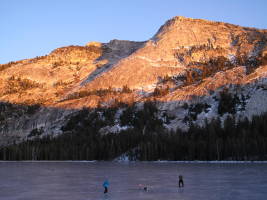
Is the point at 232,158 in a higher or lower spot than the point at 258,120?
lower

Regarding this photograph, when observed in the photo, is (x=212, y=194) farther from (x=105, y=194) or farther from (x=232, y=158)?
(x=232, y=158)

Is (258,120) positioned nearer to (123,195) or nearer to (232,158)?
(232,158)

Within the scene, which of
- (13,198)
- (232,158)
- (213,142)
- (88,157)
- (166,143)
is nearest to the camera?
(13,198)

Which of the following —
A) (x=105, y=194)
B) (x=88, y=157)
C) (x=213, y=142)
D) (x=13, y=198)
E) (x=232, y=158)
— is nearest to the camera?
(x=13, y=198)

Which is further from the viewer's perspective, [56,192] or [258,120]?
[258,120]

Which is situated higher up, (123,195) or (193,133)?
(193,133)

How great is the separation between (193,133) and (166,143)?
15340mm

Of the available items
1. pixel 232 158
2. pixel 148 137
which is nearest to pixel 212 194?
pixel 232 158

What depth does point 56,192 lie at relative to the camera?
2030 inches

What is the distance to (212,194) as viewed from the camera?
156ft

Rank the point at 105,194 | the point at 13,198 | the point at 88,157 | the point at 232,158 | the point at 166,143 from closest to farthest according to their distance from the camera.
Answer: the point at 13,198, the point at 105,194, the point at 232,158, the point at 166,143, the point at 88,157

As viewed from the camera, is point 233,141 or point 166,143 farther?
point 166,143

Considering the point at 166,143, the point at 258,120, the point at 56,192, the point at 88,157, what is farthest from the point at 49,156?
the point at 56,192

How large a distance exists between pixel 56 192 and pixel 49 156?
15109 cm
